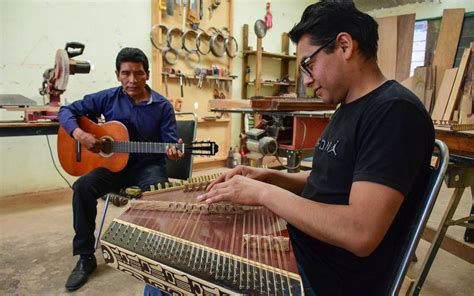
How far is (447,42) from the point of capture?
4.73 m

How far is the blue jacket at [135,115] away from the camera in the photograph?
7.50 feet

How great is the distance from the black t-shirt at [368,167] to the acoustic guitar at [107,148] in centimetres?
128

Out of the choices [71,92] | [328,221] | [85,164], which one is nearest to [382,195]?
[328,221]

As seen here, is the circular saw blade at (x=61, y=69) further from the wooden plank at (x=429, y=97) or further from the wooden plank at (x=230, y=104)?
the wooden plank at (x=429, y=97)

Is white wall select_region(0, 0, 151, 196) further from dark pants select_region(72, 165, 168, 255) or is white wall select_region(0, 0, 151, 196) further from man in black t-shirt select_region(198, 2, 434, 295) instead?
man in black t-shirt select_region(198, 2, 434, 295)

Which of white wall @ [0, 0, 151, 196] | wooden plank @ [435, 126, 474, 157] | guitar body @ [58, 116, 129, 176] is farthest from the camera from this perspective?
white wall @ [0, 0, 151, 196]

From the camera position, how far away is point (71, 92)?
371 centimetres

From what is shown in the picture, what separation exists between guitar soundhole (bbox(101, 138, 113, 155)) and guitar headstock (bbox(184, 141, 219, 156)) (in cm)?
50

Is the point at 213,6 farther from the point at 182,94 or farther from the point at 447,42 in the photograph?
the point at 447,42

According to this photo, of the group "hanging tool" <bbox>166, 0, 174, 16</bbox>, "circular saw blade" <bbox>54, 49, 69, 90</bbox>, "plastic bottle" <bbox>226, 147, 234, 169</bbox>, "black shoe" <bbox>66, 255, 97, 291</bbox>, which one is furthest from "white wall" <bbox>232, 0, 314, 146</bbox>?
"black shoe" <bbox>66, 255, 97, 291</bbox>

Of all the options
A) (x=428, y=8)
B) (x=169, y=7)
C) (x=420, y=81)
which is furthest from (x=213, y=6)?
(x=428, y=8)

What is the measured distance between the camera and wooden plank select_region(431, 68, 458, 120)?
4.29 metres

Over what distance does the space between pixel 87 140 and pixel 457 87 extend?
4.31 meters

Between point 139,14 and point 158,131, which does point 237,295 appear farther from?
point 139,14
